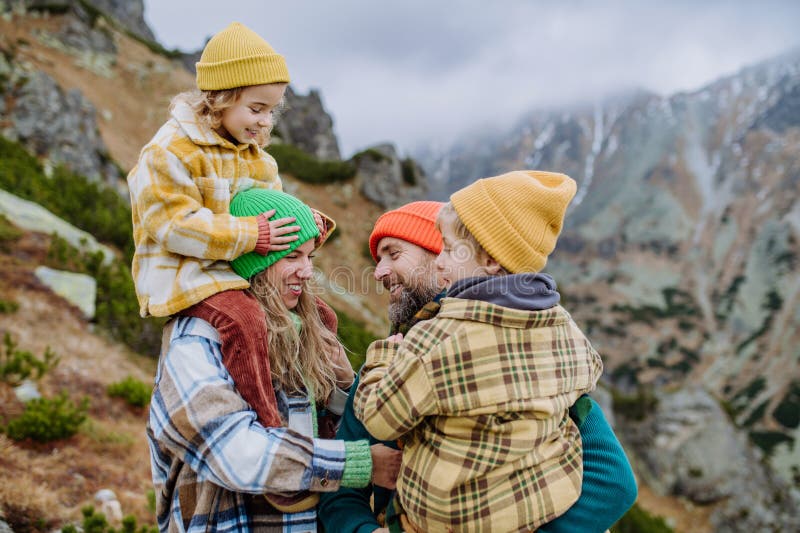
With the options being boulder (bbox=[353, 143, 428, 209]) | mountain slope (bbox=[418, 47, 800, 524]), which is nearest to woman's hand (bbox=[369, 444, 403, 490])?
boulder (bbox=[353, 143, 428, 209])

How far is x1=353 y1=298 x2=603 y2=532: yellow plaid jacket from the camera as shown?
156 centimetres

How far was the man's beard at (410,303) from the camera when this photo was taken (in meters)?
2.28

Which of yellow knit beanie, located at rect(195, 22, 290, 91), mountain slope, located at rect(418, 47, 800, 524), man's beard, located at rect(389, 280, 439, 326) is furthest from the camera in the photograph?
mountain slope, located at rect(418, 47, 800, 524)

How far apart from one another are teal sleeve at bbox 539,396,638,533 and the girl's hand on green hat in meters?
1.27

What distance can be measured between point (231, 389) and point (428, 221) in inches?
51.3

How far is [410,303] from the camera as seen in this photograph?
2.32 meters

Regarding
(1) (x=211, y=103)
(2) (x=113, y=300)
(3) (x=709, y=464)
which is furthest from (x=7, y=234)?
(3) (x=709, y=464)

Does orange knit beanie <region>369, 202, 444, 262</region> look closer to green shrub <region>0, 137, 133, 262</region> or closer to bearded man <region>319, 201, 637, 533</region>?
bearded man <region>319, 201, 637, 533</region>

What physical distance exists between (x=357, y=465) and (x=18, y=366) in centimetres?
503

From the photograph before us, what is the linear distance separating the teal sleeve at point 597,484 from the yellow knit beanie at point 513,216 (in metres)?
0.61

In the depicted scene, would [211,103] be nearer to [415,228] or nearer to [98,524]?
[415,228]

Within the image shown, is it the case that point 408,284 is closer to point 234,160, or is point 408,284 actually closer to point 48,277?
point 234,160

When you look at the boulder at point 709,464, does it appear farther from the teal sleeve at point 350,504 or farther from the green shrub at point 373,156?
the teal sleeve at point 350,504

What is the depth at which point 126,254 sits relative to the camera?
9.92 metres
